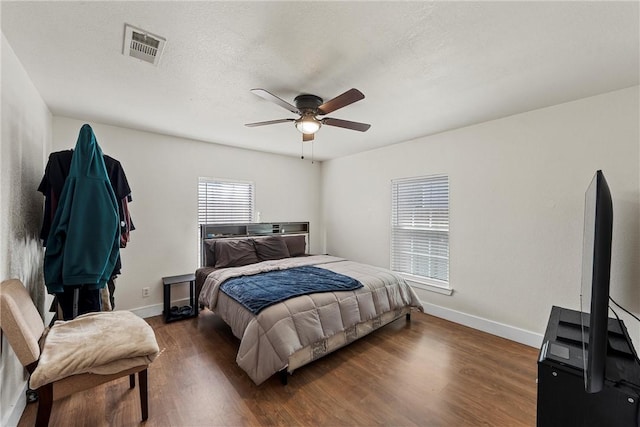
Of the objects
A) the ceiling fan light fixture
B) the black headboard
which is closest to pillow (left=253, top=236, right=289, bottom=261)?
the black headboard

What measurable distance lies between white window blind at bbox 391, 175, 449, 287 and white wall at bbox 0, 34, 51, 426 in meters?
3.95

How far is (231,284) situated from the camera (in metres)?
2.79

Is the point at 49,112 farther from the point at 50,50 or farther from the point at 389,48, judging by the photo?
the point at 389,48

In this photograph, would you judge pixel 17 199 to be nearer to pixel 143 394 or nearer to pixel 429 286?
pixel 143 394

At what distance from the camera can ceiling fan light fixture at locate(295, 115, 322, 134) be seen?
91.2 inches

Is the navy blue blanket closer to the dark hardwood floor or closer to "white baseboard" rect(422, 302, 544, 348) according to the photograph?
the dark hardwood floor

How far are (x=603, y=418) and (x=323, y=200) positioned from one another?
15.1ft

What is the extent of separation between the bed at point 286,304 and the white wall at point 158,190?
46 cm

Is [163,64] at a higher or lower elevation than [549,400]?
higher

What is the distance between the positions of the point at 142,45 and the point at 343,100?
1367mm

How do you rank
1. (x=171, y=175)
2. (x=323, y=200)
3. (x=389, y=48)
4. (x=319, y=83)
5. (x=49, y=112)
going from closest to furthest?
1. (x=389, y=48)
2. (x=319, y=83)
3. (x=49, y=112)
4. (x=171, y=175)
5. (x=323, y=200)

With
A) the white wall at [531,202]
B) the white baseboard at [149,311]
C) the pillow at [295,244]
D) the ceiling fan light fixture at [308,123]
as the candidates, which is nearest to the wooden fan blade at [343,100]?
the ceiling fan light fixture at [308,123]

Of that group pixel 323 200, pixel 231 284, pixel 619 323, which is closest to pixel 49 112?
pixel 231 284

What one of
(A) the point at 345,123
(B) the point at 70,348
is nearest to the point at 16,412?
(B) the point at 70,348
